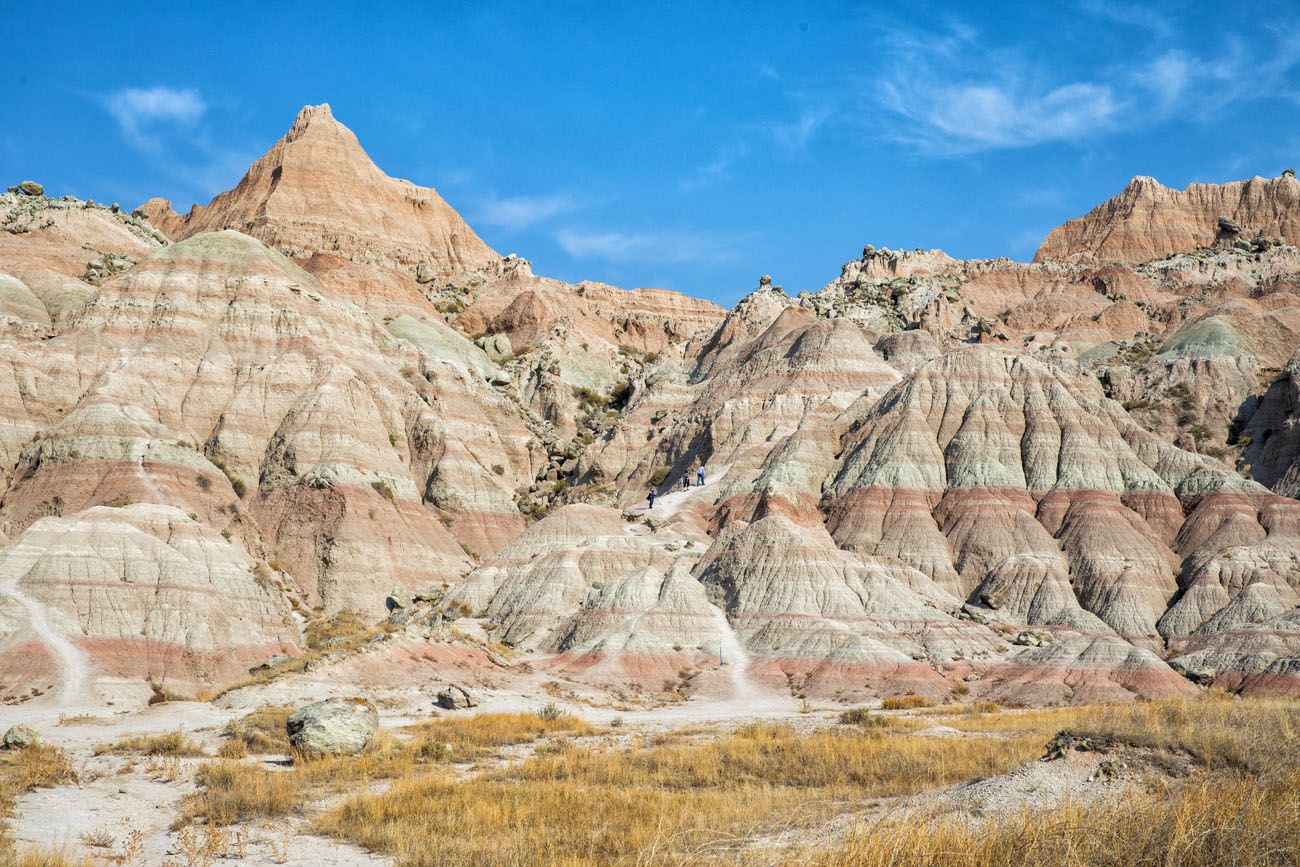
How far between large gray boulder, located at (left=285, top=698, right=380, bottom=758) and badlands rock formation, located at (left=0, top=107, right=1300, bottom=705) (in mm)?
16441

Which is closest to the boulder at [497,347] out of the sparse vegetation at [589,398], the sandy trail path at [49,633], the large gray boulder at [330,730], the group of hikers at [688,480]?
the sparse vegetation at [589,398]

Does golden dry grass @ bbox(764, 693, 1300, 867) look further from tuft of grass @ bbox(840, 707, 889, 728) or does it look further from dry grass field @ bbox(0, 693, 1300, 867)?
tuft of grass @ bbox(840, 707, 889, 728)

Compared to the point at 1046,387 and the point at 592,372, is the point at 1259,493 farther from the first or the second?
the point at 592,372

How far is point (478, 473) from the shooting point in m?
82.2

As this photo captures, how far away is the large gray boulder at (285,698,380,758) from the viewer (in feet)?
87.8

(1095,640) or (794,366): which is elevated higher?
(794,366)

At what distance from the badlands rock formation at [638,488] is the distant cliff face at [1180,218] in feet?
158

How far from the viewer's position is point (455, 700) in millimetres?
38625

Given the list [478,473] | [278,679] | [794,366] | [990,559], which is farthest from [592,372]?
[278,679]

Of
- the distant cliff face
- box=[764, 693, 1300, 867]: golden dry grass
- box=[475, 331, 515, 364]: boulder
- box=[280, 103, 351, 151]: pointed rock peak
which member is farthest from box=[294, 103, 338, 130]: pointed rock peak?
box=[764, 693, 1300, 867]: golden dry grass

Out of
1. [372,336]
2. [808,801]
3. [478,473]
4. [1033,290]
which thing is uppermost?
[1033,290]

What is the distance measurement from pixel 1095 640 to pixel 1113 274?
316 feet

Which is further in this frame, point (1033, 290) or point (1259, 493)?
point (1033, 290)

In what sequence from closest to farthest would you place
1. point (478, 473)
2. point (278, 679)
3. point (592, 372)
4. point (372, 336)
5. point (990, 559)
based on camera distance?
point (278, 679), point (990, 559), point (478, 473), point (372, 336), point (592, 372)
